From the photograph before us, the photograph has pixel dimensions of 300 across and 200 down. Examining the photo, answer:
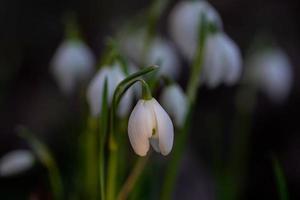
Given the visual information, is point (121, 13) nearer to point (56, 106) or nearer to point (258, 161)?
point (56, 106)

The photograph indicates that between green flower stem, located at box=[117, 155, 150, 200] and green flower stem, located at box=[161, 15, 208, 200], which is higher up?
green flower stem, located at box=[161, 15, 208, 200]

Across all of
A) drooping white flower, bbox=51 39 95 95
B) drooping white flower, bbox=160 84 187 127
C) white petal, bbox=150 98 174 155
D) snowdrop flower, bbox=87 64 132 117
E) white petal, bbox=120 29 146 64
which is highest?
white petal, bbox=120 29 146 64

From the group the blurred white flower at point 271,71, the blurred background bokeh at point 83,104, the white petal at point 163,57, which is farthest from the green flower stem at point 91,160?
the blurred white flower at point 271,71

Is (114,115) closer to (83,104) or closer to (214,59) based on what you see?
(214,59)

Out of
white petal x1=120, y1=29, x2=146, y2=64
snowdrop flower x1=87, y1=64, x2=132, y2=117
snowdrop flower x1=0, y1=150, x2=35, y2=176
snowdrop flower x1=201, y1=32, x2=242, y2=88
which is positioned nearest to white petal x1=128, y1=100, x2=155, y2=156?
snowdrop flower x1=87, y1=64, x2=132, y2=117

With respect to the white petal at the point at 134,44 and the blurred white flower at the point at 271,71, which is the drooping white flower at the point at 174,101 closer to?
the white petal at the point at 134,44

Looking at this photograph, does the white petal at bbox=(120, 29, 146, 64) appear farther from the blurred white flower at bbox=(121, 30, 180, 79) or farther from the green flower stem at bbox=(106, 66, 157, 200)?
the green flower stem at bbox=(106, 66, 157, 200)

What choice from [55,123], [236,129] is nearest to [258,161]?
[236,129]
